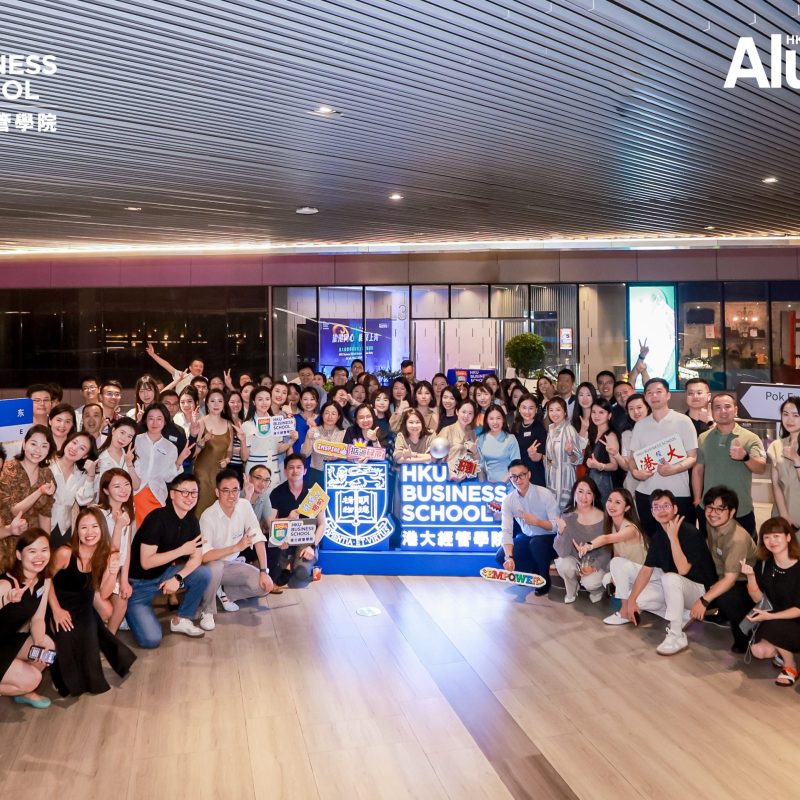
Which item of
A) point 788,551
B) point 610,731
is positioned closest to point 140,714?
point 610,731

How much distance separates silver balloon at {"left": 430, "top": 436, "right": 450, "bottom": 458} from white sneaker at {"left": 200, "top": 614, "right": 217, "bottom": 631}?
2454 millimetres

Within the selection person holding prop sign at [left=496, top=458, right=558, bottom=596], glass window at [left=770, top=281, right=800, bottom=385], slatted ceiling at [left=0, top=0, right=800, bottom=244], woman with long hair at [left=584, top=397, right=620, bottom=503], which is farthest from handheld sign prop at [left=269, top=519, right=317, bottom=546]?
glass window at [left=770, top=281, right=800, bottom=385]

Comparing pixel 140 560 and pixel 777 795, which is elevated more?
pixel 140 560

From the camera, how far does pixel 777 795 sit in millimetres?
3619

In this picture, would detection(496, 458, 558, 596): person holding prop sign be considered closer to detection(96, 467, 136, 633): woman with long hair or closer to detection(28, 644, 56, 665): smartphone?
detection(96, 467, 136, 633): woman with long hair

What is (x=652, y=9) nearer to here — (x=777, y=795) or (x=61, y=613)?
(x=777, y=795)

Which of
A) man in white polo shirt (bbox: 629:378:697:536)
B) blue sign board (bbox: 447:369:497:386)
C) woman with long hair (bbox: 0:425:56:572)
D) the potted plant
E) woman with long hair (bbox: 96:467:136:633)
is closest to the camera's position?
woman with long hair (bbox: 0:425:56:572)

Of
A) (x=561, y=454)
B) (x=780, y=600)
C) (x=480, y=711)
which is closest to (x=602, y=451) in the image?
(x=561, y=454)

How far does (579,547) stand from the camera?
6.10 m

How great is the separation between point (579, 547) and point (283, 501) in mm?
2534

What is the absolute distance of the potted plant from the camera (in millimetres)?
14648

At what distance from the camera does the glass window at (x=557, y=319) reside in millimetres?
16172

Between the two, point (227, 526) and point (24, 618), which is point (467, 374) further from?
point (24, 618)

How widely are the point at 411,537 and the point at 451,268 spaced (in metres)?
9.70
